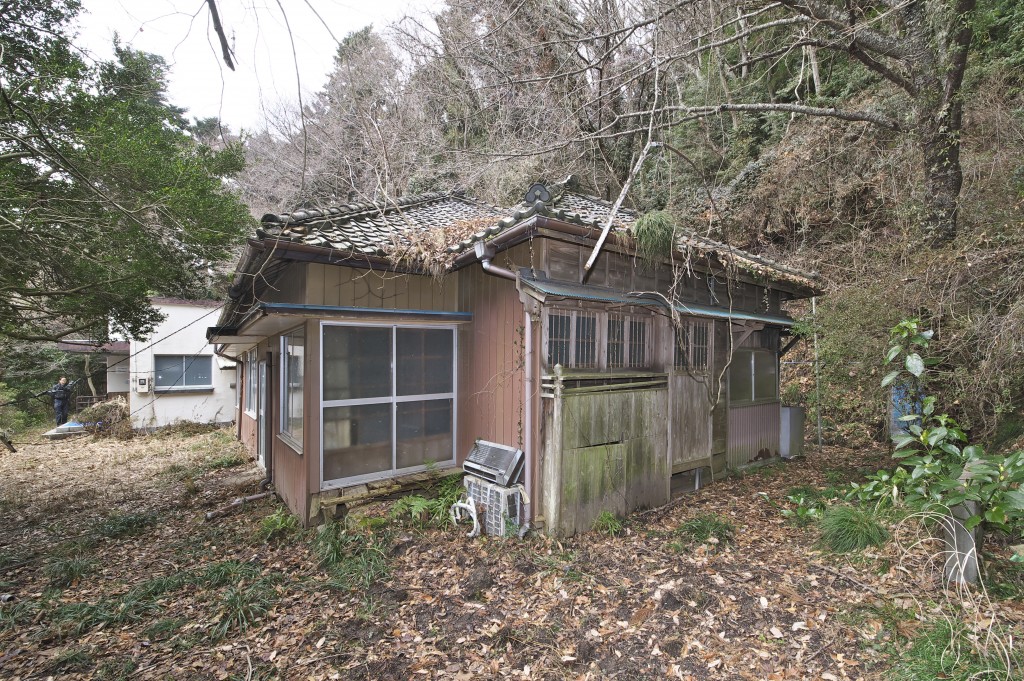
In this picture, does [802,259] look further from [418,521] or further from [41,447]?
[41,447]

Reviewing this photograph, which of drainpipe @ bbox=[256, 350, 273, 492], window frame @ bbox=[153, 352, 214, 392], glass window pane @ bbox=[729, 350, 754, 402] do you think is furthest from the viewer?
window frame @ bbox=[153, 352, 214, 392]

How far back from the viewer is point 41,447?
1234 cm

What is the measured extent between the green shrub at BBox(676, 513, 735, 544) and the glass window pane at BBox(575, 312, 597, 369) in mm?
2115

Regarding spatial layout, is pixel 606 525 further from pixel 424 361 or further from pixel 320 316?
pixel 320 316

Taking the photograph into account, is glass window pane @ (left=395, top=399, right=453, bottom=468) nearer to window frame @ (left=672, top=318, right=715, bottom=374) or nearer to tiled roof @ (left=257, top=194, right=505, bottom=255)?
tiled roof @ (left=257, top=194, right=505, bottom=255)

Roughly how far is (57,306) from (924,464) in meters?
10.4

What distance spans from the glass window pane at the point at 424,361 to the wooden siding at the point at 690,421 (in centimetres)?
312

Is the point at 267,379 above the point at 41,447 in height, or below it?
above

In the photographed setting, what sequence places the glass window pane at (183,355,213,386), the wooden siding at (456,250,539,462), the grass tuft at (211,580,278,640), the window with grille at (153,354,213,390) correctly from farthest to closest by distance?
the glass window pane at (183,355,213,386), the window with grille at (153,354,213,390), the wooden siding at (456,250,539,462), the grass tuft at (211,580,278,640)

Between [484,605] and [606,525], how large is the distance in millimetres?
1792

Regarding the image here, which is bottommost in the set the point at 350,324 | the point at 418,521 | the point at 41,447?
the point at 41,447

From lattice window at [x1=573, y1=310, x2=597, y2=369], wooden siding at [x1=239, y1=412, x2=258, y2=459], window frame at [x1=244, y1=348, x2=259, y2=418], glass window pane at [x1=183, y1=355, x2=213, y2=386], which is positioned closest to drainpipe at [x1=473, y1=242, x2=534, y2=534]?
lattice window at [x1=573, y1=310, x2=597, y2=369]

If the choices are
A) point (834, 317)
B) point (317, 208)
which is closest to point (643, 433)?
point (834, 317)

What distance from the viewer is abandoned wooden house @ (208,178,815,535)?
489 cm
